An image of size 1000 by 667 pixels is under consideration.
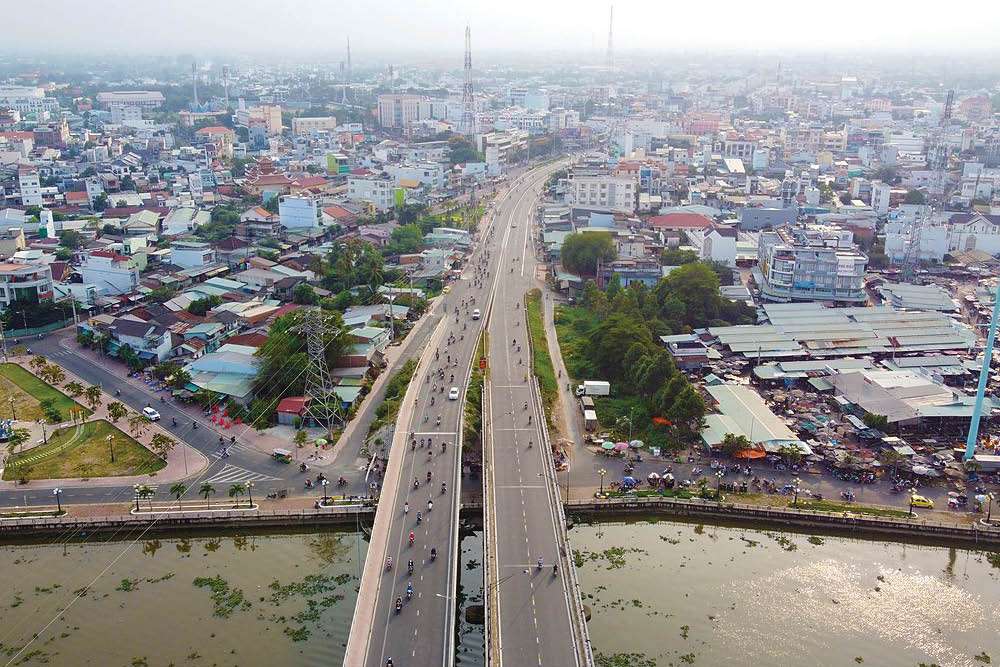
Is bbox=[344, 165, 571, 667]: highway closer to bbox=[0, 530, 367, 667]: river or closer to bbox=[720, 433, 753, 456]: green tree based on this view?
bbox=[0, 530, 367, 667]: river

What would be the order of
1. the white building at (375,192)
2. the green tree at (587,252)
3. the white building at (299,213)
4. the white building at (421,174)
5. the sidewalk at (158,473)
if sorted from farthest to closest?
1. the white building at (421,174)
2. the white building at (375,192)
3. the white building at (299,213)
4. the green tree at (587,252)
5. the sidewalk at (158,473)

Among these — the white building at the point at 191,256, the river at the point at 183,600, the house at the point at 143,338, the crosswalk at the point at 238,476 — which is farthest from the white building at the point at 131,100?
the river at the point at 183,600

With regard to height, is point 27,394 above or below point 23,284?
below

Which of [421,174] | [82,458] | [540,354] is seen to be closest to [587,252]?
[540,354]

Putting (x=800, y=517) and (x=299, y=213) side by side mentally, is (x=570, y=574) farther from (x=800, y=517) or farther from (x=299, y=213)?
(x=299, y=213)

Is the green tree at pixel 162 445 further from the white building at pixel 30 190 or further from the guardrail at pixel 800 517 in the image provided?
the white building at pixel 30 190

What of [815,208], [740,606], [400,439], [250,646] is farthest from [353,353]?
[815,208]
